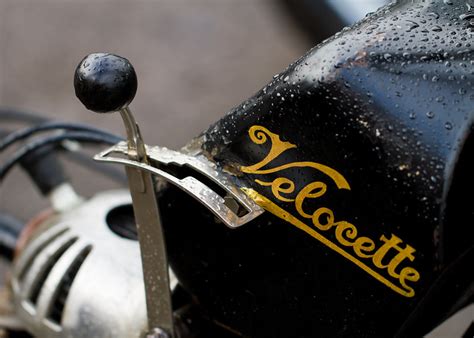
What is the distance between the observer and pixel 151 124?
4.18 metres

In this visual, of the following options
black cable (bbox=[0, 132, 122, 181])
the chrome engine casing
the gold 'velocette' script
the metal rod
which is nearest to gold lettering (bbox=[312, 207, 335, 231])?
the gold 'velocette' script

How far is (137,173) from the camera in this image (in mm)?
1033

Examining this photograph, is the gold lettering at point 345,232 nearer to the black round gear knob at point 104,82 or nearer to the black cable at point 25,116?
the black round gear knob at point 104,82

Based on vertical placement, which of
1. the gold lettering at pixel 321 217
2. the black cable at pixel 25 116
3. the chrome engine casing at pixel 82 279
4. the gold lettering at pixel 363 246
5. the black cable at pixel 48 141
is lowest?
the chrome engine casing at pixel 82 279

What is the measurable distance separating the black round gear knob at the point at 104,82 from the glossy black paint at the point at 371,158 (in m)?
0.12

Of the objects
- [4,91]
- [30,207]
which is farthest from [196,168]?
[4,91]

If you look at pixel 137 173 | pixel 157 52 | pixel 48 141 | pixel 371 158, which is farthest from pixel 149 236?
pixel 157 52

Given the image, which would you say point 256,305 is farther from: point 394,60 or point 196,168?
point 394,60

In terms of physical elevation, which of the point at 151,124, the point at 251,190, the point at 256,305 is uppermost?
the point at 151,124

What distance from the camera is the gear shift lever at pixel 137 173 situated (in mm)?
981

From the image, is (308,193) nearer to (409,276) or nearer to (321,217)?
(321,217)

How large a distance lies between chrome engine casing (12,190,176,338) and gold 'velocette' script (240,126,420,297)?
35 centimetres

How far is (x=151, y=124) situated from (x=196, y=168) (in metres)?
3.22

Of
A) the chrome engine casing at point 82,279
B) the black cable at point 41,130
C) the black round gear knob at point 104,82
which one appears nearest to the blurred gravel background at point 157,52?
the black cable at point 41,130
